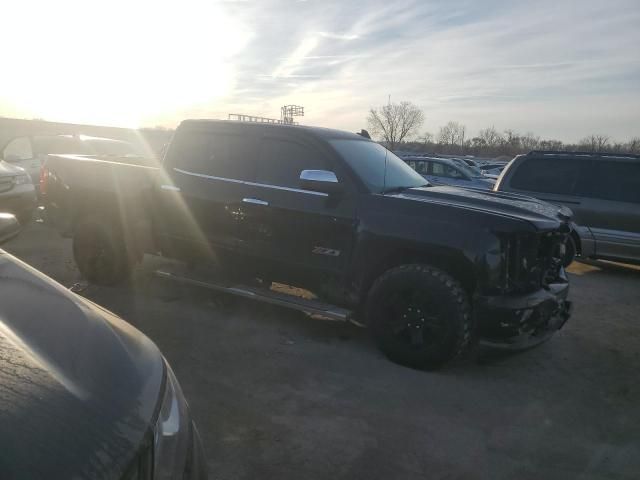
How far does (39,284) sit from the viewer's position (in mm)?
2076

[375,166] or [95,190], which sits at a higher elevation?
[375,166]

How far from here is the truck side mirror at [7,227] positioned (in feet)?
8.25

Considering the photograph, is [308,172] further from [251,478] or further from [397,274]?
[251,478]

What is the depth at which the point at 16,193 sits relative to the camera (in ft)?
26.7

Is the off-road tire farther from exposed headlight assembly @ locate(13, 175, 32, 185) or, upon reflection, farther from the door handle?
exposed headlight assembly @ locate(13, 175, 32, 185)

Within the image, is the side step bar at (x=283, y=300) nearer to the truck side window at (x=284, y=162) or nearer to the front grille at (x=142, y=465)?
the truck side window at (x=284, y=162)

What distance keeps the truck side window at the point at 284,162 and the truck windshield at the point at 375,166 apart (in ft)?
0.81

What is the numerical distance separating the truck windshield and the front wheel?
90cm

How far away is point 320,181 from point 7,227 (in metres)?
2.41

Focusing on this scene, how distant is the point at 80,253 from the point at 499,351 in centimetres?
464

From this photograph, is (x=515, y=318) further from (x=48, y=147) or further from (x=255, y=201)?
(x=48, y=147)

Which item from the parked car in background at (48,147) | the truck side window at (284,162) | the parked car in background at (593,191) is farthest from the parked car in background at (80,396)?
the parked car in background at (48,147)

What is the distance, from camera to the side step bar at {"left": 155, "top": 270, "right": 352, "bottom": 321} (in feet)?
14.3

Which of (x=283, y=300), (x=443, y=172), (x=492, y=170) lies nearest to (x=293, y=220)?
(x=283, y=300)
